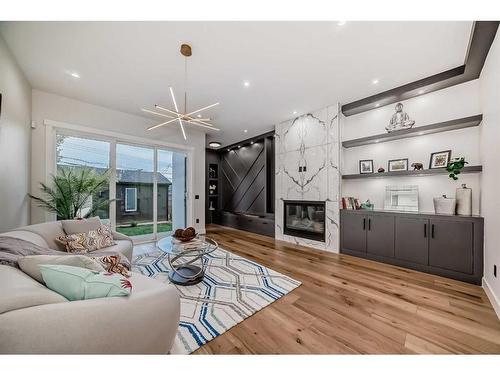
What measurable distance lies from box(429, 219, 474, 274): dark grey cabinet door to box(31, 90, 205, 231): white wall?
15.6ft

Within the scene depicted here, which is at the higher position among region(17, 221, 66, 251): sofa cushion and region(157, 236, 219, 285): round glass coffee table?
region(17, 221, 66, 251): sofa cushion

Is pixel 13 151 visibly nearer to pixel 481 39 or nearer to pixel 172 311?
pixel 172 311

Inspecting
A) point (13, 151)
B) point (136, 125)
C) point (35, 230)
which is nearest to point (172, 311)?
point (35, 230)

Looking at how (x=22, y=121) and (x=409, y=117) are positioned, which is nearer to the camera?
(x=22, y=121)

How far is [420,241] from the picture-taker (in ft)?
8.89

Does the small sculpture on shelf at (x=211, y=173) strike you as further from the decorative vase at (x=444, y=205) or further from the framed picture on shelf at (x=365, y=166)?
the decorative vase at (x=444, y=205)

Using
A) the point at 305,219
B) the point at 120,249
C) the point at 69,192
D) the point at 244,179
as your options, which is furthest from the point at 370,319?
the point at 244,179

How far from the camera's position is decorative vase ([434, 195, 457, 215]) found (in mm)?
2602

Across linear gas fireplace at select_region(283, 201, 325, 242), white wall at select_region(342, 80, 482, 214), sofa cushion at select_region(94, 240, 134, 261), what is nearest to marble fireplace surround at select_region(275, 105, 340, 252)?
linear gas fireplace at select_region(283, 201, 325, 242)

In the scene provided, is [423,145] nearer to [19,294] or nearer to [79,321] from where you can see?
[79,321]

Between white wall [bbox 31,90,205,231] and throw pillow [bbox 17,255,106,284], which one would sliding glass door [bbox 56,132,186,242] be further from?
throw pillow [bbox 17,255,106,284]

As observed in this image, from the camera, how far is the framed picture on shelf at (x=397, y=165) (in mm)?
3166
